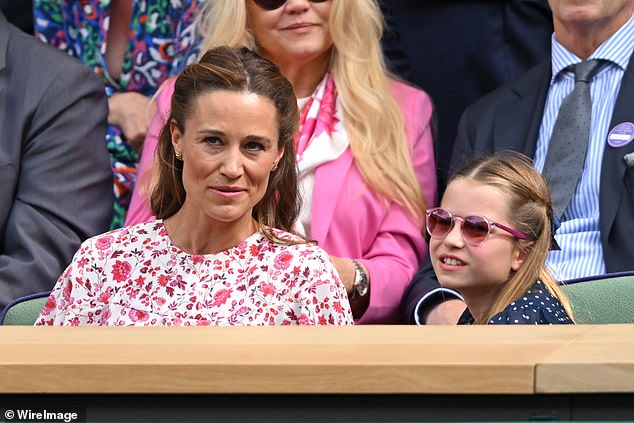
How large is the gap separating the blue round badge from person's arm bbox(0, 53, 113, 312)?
4.48ft

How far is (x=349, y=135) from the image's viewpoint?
353 centimetres

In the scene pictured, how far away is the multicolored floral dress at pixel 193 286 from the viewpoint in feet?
8.52

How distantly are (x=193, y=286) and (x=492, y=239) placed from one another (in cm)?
62

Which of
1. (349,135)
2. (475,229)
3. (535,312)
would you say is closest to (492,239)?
(475,229)

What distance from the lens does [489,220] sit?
267cm

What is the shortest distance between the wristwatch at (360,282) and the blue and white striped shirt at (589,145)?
465 millimetres

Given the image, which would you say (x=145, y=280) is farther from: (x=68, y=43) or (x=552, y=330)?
(x=68, y=43)

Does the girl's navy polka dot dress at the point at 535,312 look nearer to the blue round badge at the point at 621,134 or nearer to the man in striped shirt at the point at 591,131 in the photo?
the man in striped shirt at the point at 591,131

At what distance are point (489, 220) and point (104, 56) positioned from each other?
1.75 meters

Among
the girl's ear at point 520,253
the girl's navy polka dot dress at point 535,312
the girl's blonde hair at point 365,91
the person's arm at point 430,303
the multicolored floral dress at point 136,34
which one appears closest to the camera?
the girl's navy polka dot dress at point 535,312

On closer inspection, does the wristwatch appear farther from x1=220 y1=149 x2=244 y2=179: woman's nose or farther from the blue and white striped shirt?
x1=220 y1=149 x2=244 y2=179: woman's nose

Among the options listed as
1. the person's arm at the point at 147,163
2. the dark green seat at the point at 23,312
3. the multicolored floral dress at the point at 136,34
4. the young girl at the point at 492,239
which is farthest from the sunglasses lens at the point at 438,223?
the multicolored floral dress at the point at 136,34

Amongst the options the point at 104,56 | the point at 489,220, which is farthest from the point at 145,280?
the point at 104,56

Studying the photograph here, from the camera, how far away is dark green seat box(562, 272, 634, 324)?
98.7 inches
